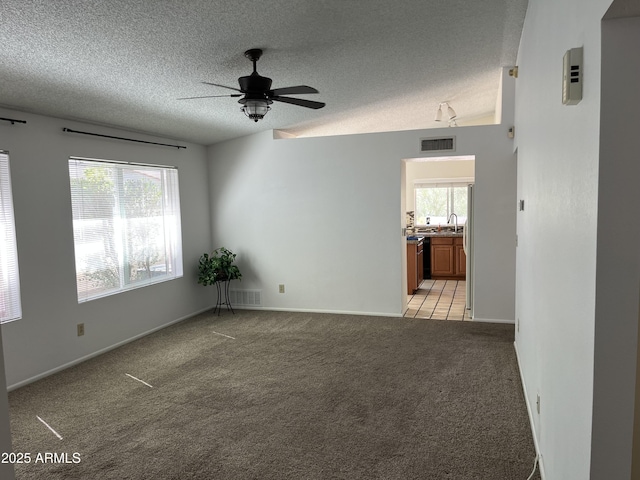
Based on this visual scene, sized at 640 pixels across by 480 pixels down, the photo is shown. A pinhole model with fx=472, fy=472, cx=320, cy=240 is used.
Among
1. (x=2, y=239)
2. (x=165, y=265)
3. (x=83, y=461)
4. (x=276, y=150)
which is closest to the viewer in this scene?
(x=83, y=461)

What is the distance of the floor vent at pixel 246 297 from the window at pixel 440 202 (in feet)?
13.5

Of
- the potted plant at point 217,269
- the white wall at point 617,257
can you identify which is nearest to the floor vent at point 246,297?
the potted plant at point 217,269

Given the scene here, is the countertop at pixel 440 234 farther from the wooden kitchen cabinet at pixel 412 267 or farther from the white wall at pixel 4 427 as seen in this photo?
the white wall at pixel 4 427

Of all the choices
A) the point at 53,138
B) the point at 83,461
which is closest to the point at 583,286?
the point at 83,461

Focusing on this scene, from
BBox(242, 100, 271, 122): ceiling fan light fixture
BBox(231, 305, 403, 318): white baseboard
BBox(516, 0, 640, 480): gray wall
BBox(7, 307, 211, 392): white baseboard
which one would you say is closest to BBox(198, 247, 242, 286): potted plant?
BBox(231, 305, 403, 318): white baseboard

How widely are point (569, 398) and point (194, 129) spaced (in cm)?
500

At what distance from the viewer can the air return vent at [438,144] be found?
5.60 m

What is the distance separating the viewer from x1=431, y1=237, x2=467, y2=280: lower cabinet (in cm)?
845

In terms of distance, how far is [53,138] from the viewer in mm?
4266

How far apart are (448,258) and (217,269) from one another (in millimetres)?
4373

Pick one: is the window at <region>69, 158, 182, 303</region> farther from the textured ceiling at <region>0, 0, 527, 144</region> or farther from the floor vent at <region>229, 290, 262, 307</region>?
the floor vent at <region>229, 290, 262, 307</region>

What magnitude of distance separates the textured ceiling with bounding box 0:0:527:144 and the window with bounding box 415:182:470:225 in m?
3.59

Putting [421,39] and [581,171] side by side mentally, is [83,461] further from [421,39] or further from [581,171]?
[421,39]

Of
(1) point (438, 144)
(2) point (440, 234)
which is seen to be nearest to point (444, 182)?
(2) point (440, 234)
